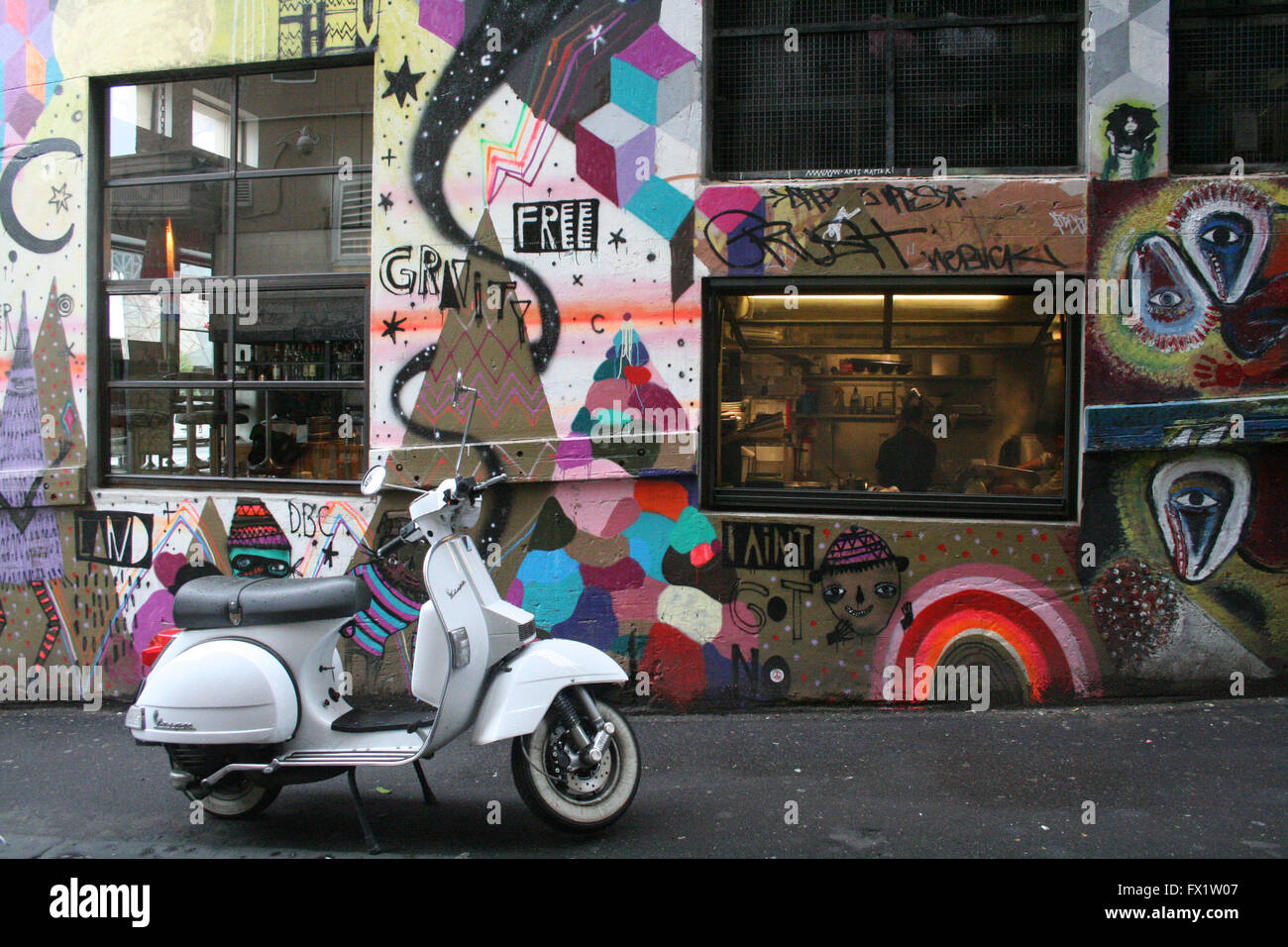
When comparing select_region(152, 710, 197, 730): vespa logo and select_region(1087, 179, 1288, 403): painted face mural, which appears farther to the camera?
select_region(1087, 179, 1288, 403): painted face mural

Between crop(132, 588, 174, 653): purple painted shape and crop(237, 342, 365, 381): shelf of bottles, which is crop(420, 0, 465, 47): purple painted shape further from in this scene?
crop(132, 588, 174, 653): purple painted shape

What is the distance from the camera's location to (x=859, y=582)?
613cm

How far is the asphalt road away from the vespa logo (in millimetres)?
575

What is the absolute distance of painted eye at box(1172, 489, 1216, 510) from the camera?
5.94 metres

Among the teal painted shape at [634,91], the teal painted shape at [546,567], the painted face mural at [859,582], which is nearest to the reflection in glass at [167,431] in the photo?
the teal painted shape at [546,567]

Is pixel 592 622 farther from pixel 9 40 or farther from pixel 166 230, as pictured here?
pixel 9 40

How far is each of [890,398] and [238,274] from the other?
4434 mm

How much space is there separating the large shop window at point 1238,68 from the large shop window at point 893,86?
0.65 meters

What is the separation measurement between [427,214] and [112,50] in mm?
2684

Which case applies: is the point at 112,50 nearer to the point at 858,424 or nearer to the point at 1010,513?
the point at 858,424

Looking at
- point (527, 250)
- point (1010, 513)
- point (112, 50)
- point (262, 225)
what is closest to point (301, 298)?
point (262, 225)

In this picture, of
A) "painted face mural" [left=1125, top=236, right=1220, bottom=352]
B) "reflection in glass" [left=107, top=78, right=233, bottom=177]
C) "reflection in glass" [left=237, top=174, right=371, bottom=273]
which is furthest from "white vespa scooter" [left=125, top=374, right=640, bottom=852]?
"reflection in glass" [left=107, top=78, right=233, bottom=177]

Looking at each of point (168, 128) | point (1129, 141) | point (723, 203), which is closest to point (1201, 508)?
point (1129, 141)

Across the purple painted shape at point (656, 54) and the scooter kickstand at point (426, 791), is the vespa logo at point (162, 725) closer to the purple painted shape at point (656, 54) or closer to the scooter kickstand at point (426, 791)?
the scooter kickstand at point (426, 791)
